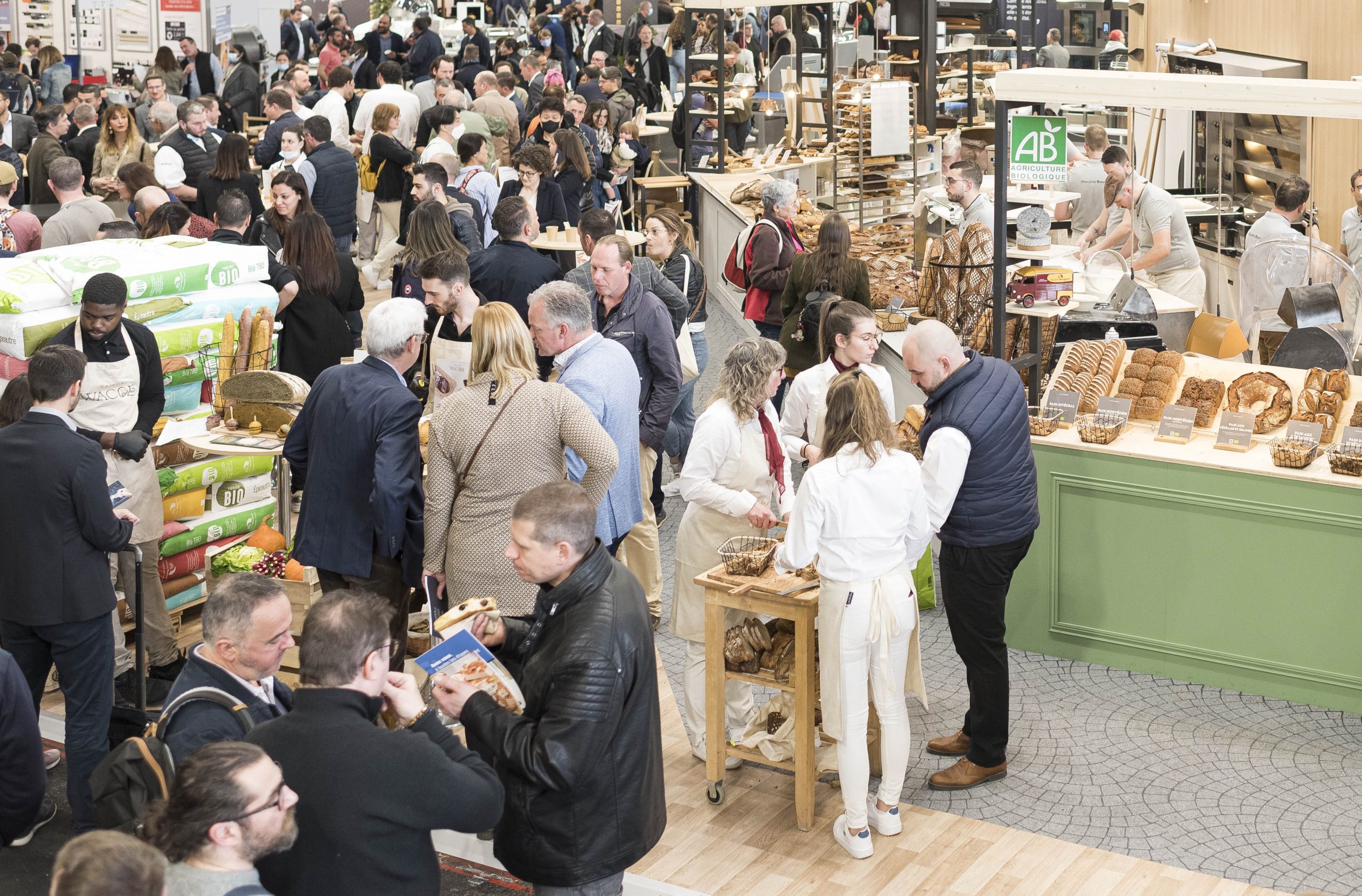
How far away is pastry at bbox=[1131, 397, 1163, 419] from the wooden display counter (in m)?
0.03

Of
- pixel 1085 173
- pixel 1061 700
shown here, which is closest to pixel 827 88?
pixel 1085 173

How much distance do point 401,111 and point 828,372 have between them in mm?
7500

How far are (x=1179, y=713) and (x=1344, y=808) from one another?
789 millimetres

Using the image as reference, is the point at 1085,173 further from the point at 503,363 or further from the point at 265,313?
the point at 503,363

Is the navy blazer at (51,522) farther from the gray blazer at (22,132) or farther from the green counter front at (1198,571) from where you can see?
the gray blazer at (22,132)

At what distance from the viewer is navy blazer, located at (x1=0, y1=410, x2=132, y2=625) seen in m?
4.41

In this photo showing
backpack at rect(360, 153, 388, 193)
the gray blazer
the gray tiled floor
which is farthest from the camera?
the gray blazer

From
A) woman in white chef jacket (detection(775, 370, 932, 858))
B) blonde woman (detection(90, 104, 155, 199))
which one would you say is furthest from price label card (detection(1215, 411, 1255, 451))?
blonde woman (detection(90, 104, 155, 199))

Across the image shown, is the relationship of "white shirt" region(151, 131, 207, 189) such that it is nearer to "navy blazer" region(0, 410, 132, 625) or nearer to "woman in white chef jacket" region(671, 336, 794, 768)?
"navy blazer" region(0, 410, 132, 625)

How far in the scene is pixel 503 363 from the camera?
4527 millimetres

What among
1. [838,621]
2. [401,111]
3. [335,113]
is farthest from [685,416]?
[335,113]

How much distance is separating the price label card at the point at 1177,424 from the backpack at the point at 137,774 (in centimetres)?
401

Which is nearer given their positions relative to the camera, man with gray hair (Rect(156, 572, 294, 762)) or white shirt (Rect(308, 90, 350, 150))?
man with gray hair (Rect(156, 572, 294, 762))

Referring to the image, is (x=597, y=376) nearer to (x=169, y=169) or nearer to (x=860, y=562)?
(x=860, y=562)
